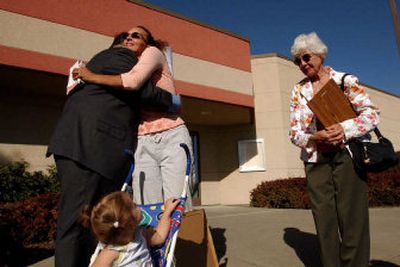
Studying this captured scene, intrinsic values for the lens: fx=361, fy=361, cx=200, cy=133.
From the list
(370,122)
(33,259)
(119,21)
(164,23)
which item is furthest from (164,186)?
(164,23)

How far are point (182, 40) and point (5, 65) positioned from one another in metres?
5.00

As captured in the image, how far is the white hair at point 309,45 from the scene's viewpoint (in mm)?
2855

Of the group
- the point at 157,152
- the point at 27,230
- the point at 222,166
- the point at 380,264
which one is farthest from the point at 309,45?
the point at 222,166

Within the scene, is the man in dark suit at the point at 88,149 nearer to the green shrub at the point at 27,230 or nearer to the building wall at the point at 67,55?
the green shrub at the point at 27,230

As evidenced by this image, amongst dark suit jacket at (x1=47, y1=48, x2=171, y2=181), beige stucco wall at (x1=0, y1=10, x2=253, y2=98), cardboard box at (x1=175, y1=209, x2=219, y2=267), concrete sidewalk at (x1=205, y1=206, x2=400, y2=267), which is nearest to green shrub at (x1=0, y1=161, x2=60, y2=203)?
beige stucco wall at (x1=0, y1=10, x2=253, y2=98)

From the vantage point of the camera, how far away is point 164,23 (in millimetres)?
10125

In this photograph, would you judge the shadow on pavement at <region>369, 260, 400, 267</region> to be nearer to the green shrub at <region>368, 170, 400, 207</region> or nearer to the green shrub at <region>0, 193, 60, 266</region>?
the green shrub at <region>0, 193, 60, 266</region>

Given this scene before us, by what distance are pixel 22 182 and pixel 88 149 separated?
7.05m

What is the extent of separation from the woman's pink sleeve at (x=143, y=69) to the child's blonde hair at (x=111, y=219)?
0.70 meters

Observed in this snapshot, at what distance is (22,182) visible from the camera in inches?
324

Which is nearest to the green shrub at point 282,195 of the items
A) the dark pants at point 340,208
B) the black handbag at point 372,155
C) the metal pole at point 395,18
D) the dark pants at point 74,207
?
the metal pole at point 395,18

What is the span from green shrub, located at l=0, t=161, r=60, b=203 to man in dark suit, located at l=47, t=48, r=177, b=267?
258 inches

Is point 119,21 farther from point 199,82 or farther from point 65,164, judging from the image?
point 65,164

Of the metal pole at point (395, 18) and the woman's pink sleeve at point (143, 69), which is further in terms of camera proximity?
the metal pole at point (395, 18)
